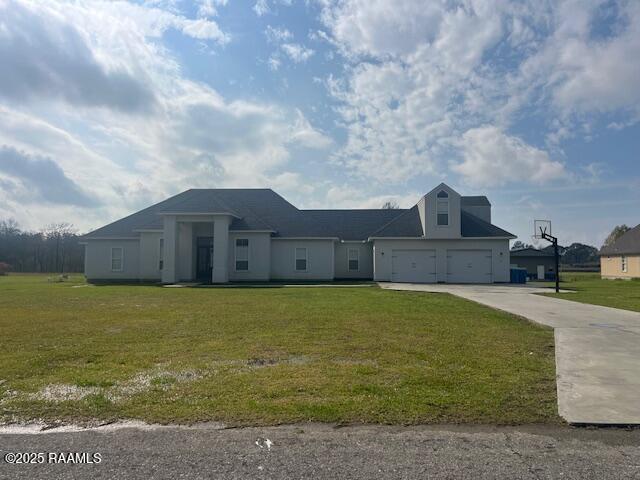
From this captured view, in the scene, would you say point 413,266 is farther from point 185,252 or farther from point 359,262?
point 185,252

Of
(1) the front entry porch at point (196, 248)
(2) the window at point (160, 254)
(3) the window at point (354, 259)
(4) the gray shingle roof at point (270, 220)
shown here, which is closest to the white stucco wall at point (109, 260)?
(4) the gray shingle roof at point (270, 220)

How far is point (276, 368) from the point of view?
6.48 meters

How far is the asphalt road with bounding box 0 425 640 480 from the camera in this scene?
3445mm

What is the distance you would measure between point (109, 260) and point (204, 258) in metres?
6.20

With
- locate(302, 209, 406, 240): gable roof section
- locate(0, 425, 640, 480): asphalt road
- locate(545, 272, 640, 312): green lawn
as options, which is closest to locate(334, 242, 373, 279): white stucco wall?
locate(302, 209, 406, 240): gable roof section

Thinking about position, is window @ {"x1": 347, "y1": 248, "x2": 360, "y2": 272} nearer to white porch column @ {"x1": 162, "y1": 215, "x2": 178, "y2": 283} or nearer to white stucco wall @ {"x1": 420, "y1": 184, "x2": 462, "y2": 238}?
white stucco wall @ {"x1": 420, "y1": 184, "x2": 462, "y2": 238}

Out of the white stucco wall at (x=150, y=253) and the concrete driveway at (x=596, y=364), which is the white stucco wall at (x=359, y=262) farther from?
the concrete driveway at (x=596, y=364)

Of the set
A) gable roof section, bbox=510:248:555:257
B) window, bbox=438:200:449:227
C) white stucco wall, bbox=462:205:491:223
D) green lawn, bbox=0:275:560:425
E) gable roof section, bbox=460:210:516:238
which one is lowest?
green lawn, bbox=0:275:560:425

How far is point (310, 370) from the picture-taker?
6.38 m

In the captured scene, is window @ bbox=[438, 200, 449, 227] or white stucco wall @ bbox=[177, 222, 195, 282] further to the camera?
window @ bbox=[438, 200, 449, 227]

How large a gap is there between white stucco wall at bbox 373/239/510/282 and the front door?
11016 millimetres

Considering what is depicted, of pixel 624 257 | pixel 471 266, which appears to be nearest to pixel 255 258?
pixel 471 266

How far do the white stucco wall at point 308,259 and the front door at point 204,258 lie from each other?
418 cm

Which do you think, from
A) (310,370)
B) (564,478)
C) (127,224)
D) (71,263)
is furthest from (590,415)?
(71,263)
